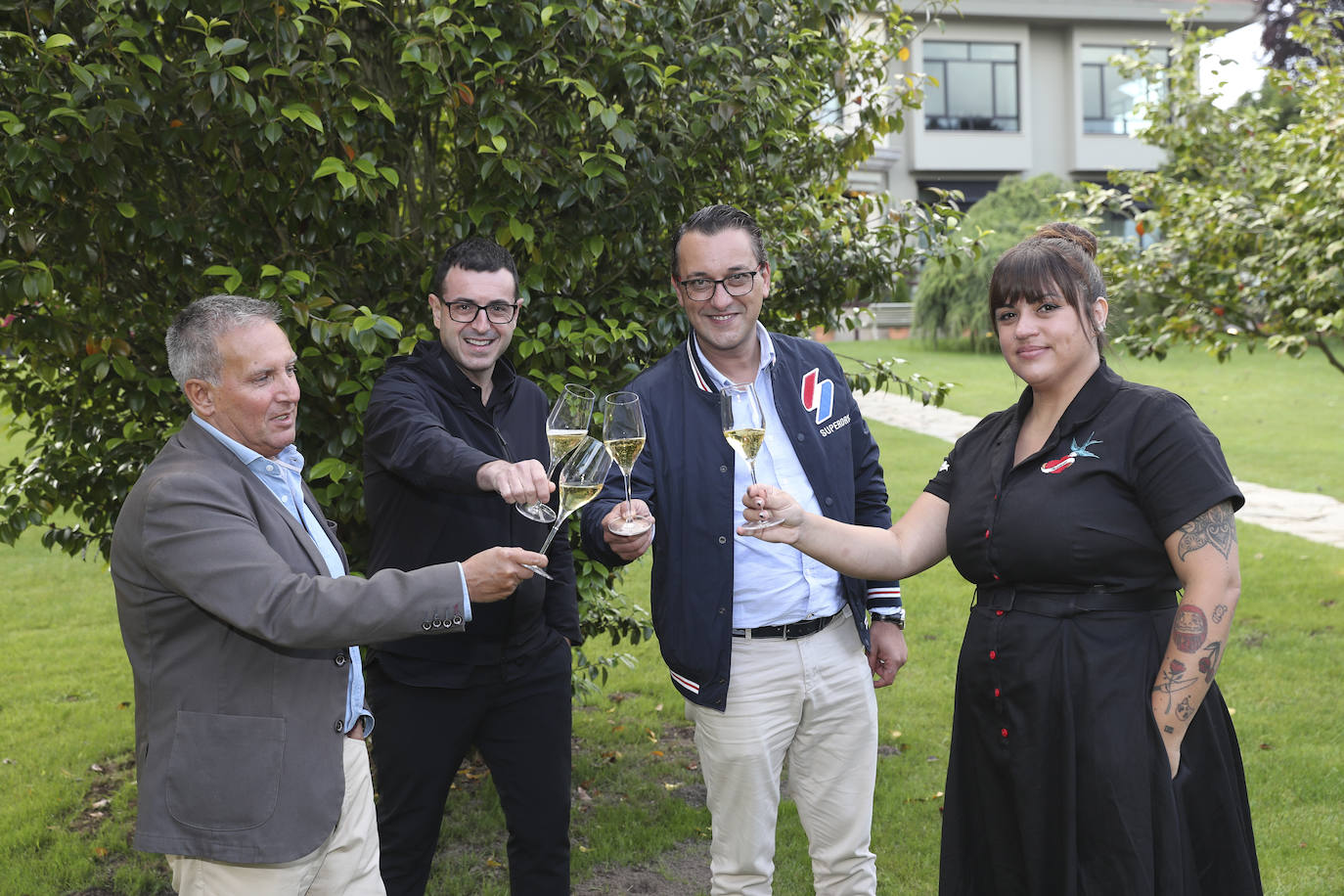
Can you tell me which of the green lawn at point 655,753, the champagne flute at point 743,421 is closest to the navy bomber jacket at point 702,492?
the champagne flute at point 743,421

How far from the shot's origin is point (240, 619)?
2.72 metres

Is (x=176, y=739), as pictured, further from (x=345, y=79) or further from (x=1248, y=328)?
(x=1248, y=328)

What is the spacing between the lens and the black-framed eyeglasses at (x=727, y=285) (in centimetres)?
384

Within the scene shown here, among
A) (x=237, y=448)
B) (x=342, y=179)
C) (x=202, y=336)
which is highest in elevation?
(x=342, y=179)

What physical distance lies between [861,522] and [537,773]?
1.50 m

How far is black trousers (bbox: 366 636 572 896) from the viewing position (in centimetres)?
391

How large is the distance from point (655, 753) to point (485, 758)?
2967 millimetres

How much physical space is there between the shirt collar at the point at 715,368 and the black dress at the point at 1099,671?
110 centimetres

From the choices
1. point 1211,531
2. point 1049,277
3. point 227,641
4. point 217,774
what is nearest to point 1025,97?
point 1049,277

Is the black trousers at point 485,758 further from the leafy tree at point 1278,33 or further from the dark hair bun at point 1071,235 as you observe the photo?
the leafy tree at point 1278,33

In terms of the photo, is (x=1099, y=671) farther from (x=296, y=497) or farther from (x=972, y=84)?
(x=972, y=84)

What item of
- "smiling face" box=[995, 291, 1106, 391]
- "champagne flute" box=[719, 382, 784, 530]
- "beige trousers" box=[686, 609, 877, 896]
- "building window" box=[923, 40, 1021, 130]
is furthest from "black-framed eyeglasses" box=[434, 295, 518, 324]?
"building window" box=[923, 40, 1021, 130]

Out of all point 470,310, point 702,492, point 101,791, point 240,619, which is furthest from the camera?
point 101,791

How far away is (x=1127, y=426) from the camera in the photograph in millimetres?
3010
